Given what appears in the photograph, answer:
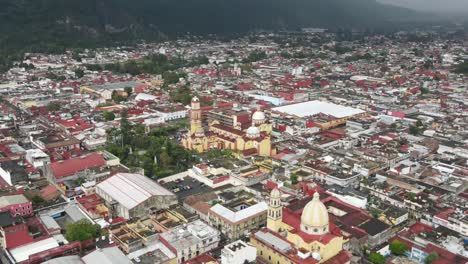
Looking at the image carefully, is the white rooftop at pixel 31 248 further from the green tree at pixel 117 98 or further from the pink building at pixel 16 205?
the green tree at pixel 117 98

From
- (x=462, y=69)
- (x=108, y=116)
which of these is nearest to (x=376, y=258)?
(x=108, y=116)

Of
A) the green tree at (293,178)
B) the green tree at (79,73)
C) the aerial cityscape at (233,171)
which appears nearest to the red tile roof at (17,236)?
the aerial cityscape at (233,171)

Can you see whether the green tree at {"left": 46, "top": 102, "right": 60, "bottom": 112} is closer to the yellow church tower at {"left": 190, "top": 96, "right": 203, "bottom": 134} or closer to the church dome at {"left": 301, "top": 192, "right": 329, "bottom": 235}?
the yellow church tower at {"left": 190, "top": 96, "right": 203, "bottom": 134}

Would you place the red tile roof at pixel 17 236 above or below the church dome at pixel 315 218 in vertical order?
below

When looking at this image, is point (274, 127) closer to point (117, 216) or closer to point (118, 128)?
point (118, 128)

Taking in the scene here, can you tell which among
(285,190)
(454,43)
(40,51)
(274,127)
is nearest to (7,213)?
(285,190)

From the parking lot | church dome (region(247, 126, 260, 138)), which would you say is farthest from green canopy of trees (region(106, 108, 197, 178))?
church dome (region(247, 126, 260, 138))

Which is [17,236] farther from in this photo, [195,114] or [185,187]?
[195,114]
